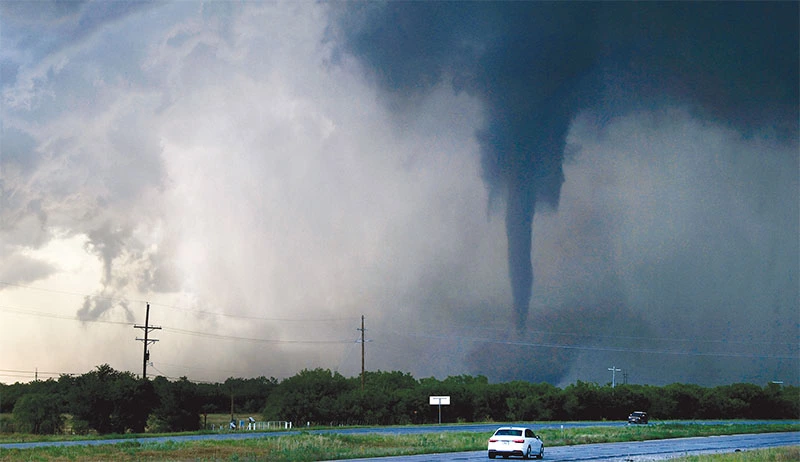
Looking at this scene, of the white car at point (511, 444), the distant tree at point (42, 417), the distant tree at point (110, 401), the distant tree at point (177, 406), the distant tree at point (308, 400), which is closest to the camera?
the white car at point (511, 444)

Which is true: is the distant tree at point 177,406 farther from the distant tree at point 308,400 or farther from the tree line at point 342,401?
the distant tree at point 308,400

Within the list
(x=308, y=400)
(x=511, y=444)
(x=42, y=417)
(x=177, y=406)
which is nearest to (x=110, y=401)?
(x=177, y=406)

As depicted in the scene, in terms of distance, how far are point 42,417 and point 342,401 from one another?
46.9 m

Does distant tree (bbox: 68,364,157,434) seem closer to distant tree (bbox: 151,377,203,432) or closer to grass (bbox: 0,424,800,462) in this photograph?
distant tree (bbox: 151,377,203,432)

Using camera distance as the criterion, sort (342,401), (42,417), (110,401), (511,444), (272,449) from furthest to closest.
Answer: (342,401)
(42,417)
(110,401)
(272,449)
(511,444)

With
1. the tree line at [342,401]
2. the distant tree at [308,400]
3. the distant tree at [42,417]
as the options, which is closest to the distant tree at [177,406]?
the tree line at [342,401]

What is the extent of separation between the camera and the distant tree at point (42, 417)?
108 meters

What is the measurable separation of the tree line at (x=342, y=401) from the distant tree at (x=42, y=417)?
13 cm

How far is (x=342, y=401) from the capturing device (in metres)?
137

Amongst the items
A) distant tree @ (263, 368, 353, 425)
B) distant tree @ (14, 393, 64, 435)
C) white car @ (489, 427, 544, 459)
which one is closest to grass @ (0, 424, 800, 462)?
white car @ (489, 427, 544, 459)

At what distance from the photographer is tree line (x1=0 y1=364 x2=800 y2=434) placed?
346ft

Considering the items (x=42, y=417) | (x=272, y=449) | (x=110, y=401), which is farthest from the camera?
(x=42, y=417)

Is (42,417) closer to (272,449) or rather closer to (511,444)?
(272,449)

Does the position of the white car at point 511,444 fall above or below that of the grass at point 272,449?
above
